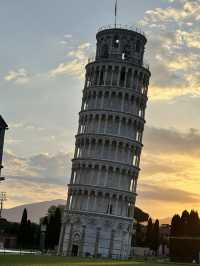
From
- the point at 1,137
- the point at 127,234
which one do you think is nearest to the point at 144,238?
the point at 127,234

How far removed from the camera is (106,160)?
4454 inches

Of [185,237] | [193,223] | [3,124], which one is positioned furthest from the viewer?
[193,223]

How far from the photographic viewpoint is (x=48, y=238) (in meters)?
138

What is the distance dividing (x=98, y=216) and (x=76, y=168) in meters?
10.2

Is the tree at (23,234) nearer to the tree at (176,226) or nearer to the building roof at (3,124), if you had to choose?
the tree at (176,226)

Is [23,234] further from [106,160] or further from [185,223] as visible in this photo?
[185,223]

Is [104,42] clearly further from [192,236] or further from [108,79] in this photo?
[192,236]

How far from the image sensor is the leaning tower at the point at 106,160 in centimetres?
11250

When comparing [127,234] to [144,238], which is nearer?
[127,234]

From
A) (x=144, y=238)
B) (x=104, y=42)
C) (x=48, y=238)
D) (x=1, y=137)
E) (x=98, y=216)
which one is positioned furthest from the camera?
(x=144, y=238)

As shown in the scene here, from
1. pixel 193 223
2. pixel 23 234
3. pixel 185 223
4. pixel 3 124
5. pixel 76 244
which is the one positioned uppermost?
pixel 3 124

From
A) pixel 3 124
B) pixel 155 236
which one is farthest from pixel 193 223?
pixel 3 124

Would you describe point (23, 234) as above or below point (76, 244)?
above

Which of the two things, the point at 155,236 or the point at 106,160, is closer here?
the point at 106,160
